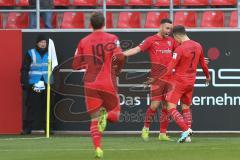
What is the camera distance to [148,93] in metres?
17.5

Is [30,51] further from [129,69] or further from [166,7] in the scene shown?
[166,7]

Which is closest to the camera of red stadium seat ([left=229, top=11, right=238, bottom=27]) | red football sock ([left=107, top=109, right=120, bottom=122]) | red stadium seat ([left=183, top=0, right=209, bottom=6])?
red football sock ([left=107, top=109, right=120, bottom=122])

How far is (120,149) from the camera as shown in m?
12.9

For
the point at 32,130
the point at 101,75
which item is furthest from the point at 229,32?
the point at 101,75

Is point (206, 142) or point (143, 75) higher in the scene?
point (143, 75)

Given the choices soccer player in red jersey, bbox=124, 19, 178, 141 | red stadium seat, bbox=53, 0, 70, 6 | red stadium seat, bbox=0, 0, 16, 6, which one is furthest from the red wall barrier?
soccer player in red jersey, bbox=124, 19, 178, 141

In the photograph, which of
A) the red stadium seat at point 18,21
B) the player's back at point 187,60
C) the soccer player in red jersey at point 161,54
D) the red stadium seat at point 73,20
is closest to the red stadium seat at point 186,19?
the red stadium seat at point 73,20

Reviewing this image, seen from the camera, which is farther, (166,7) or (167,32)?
(166,7)

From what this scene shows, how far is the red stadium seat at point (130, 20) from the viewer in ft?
62.8

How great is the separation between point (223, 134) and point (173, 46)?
3230mm

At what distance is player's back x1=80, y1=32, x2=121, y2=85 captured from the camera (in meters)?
11.2

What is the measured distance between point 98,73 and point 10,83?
22.4ft

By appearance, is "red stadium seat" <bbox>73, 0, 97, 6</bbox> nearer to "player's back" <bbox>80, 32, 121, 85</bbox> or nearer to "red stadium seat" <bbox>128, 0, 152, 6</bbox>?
"red stadium seat" <bbox>128, 0, 152, 6</bbox>

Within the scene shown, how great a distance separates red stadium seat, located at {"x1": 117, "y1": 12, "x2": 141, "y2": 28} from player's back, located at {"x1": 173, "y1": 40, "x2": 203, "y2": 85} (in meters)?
5.14
